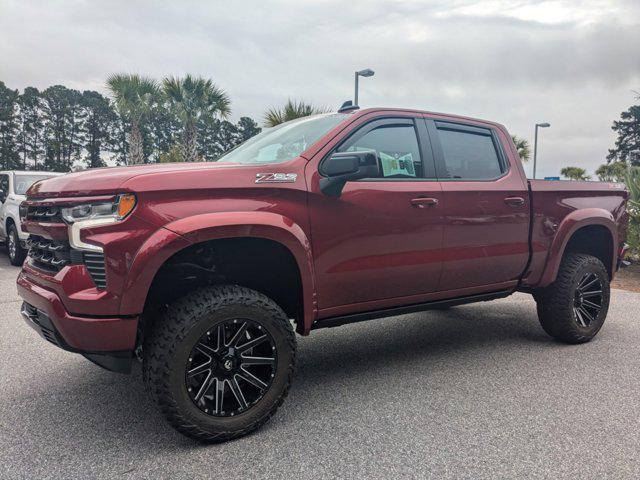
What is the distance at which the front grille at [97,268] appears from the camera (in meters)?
2.35

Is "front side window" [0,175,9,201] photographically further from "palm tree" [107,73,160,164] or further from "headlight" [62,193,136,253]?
"palm tree" [107,73,160,164]

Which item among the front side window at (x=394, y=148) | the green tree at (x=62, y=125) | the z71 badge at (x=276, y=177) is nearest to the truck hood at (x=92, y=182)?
the z71 badge at (x=276, y=177)

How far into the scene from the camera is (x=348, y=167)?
275cm

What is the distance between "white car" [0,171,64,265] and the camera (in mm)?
8789

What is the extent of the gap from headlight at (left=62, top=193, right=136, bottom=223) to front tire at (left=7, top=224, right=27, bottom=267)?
7471 millimetres

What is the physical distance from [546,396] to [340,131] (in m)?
2.20

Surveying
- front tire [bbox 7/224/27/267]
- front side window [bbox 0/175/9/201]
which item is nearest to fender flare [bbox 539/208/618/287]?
front tire [bbox 7/224/27/267]

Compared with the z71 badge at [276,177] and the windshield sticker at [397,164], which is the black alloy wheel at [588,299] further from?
the z71 badge at [276,177]

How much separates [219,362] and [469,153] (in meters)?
2.53

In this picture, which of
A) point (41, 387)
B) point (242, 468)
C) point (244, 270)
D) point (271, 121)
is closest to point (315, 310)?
point (244, 270)

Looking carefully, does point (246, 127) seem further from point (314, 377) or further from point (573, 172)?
point (314, 377)

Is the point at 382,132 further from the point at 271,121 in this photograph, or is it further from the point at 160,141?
the point at 160,141

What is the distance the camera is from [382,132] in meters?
3.38

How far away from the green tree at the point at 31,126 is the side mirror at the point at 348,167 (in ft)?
186
